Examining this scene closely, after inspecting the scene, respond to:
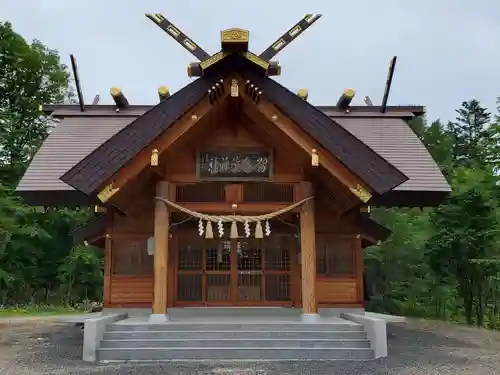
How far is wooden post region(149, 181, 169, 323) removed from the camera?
8.75m

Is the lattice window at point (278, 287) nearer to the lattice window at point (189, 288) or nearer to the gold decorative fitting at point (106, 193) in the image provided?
the lattice window at point (189, 288)

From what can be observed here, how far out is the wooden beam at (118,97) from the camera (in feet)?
42.0

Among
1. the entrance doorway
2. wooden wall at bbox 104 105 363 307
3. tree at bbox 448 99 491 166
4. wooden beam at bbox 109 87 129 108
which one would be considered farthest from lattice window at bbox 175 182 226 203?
tree at bbox 448 99 491 166

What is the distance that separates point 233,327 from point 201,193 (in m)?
3.06

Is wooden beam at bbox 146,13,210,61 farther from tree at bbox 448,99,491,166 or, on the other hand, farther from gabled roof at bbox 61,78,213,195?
tree at bbox 448,99,491,166

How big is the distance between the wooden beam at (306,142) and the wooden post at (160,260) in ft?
7.99

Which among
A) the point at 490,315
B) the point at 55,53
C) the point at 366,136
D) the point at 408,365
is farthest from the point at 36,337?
the point at 55,53

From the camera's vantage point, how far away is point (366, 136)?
12641 mm

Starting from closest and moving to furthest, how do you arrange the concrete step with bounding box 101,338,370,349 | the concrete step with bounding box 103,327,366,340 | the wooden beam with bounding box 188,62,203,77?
the concrete step with bounding box 101,338,370,349
the concrete step with bounding box 103,327,366,340
the wooden beam with bounding box 188,62,203,77

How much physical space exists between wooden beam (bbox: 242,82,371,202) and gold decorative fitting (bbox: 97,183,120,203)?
2.92 m

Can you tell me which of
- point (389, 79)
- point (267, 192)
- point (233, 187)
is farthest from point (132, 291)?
point (389, 79)

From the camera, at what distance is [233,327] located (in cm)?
832

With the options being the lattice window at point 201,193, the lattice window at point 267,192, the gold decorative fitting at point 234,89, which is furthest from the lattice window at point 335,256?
the gold decorative fitting at point 234,89

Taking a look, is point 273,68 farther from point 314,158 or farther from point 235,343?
point 235,343
